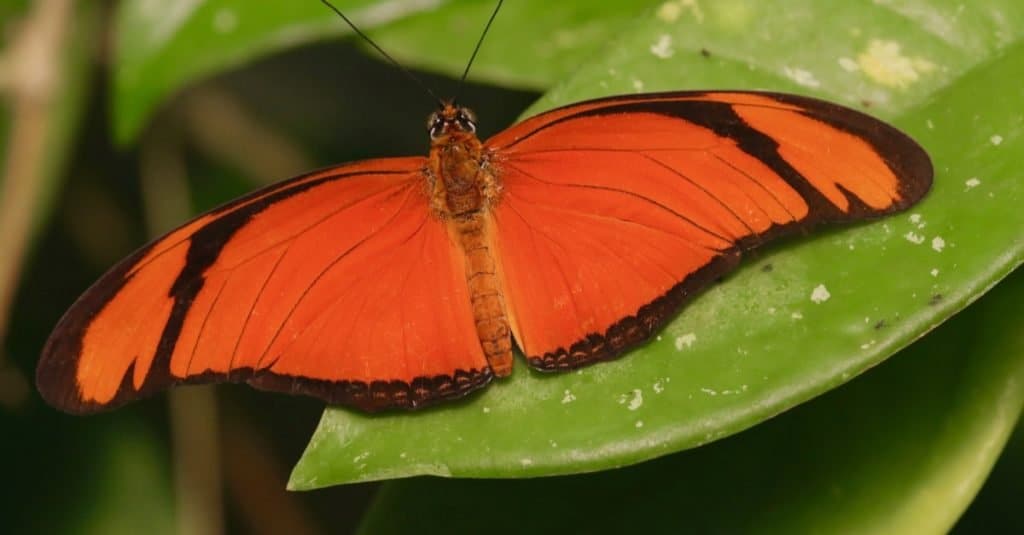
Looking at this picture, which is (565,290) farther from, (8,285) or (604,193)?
(8,285)

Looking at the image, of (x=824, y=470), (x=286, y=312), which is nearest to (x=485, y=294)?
(x=286, y=312)

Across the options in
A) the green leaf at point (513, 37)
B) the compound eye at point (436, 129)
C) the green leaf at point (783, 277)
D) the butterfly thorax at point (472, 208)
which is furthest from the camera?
the green leaf at point (513, 37)

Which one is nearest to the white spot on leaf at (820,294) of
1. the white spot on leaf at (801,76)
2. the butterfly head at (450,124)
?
the white spot on leaf at (801,76)

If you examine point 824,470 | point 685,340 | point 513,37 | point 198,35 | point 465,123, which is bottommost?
point 824,470

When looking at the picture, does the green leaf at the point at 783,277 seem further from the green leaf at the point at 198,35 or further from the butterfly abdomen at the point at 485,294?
the green leaf at the point at 198,35

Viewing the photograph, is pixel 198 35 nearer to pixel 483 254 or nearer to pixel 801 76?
pixel 483 254

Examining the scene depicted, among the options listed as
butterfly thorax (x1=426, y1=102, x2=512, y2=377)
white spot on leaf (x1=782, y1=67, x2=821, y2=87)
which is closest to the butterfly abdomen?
butterfly thorax (x1=426, y1=102, x2=512, y2=377)

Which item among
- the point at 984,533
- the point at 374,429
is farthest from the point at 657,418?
the point at 984,533
